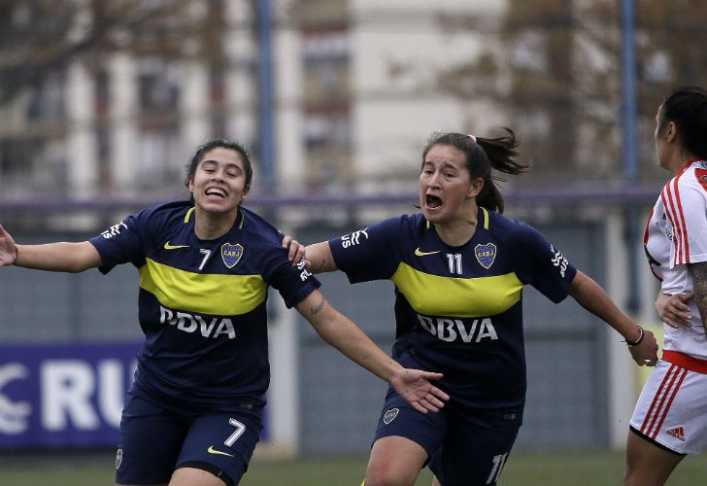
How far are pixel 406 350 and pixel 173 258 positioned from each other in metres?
1.13

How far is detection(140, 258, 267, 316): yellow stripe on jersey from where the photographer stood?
590cm

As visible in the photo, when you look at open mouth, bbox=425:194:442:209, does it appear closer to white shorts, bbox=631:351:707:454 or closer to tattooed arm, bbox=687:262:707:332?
tattooed arm, bbox=687:262:707:332

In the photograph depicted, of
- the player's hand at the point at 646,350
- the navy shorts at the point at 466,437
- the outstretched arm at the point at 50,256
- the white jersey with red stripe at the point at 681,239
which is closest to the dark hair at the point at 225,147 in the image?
the outstretched arm at the point at 50,256

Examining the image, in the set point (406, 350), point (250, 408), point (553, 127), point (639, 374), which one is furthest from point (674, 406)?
point (553, 127)

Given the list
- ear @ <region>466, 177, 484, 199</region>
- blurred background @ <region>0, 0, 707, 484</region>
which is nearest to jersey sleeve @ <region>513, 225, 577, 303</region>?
ear @ <region>466, 177, 484, 199</region>

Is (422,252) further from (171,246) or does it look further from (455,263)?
(171,246)

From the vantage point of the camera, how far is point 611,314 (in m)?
6.31

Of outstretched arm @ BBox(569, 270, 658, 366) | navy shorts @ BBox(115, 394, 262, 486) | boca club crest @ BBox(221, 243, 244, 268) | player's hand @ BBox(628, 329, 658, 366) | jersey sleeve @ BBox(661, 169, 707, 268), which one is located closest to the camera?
jersey sleeve @ BBox(661, 169, 707, 268)

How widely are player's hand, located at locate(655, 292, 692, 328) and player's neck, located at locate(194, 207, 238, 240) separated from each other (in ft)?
6.31

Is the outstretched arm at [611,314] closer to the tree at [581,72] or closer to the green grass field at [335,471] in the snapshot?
the green grass field at [335,471]

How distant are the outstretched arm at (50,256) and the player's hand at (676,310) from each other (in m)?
2.48

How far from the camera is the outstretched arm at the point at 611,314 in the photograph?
6.28 meters

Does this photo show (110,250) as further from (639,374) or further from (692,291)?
(639,374)

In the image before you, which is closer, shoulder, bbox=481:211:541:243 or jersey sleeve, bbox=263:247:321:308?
jersey sleeve, bbox=263:247:321:308
